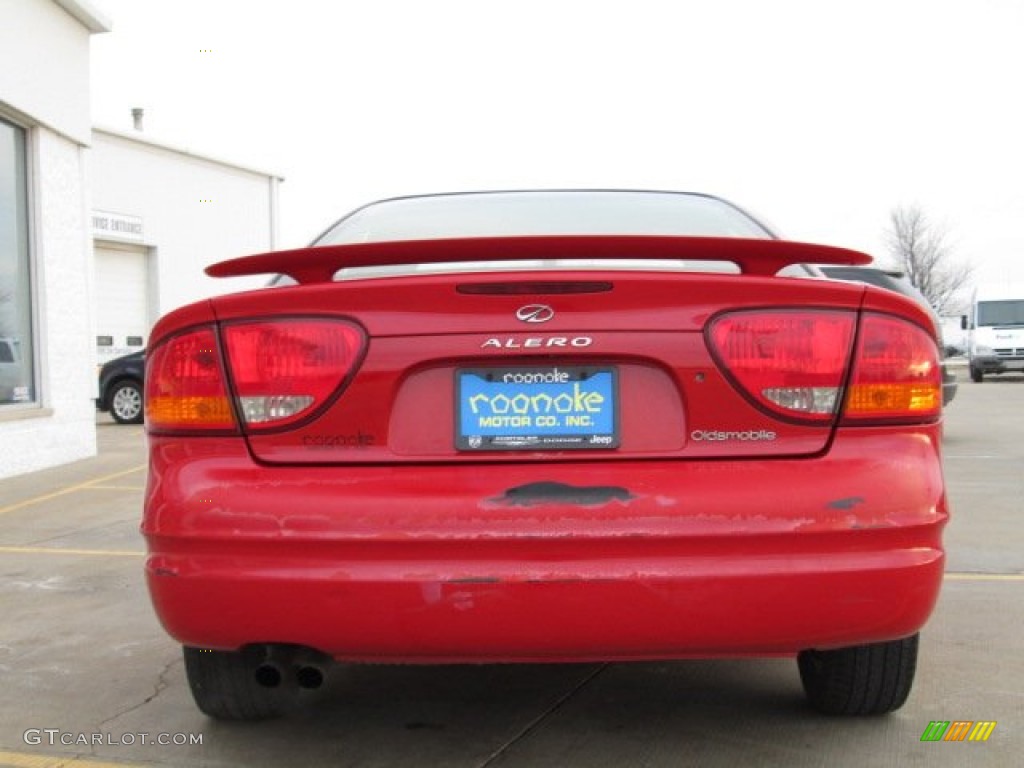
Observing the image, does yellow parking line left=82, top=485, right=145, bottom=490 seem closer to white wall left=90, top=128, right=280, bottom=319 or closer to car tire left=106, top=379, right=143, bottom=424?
car tire left=106, top=379, right=143, bottom=424

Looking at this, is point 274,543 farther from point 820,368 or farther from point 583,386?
point 820,368

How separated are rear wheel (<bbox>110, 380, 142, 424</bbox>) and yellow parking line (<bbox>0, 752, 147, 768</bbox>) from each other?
13634 mm

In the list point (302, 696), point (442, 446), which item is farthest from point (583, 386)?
point (302, 696)

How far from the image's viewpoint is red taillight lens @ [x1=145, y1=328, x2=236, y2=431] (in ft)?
7.95

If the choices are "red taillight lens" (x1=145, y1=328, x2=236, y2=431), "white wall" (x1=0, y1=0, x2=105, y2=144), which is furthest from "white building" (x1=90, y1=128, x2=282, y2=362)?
"red taillight lens" (x1=145, y1=328, x2=236, y2=431)

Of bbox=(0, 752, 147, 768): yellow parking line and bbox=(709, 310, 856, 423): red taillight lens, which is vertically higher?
bbox=(709, 310, 856, 423): red taillight lens

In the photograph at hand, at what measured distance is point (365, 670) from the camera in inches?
137

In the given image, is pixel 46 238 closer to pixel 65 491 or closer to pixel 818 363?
pixel 65 491

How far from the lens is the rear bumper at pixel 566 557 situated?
2.21m

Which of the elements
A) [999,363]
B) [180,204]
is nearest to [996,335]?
[999,363]

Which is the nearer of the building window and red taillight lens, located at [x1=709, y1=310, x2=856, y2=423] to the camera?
red taillight lens, located at [x1=709, y1=310, x2=856, y2=423]

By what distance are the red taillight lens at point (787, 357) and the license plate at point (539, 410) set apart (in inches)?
10.7

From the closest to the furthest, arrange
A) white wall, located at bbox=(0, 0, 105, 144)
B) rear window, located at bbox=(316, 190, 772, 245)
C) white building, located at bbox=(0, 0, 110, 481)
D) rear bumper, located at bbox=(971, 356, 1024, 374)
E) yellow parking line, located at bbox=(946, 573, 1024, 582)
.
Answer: rear window, located at bbox=(316, 190, 772, 245), yellow parking line, located at bbox=(946, 573, 1024, 582), white wall, located at bbox=(0, 0, 105, 144), white building, located at bbox=(0, 0, 110, 481), rear bumper, located at bbox=(971, 356, 1024, 374)

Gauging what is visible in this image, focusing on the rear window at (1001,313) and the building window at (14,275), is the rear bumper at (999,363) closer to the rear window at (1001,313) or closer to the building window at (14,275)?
the rear window at (1001,313)
